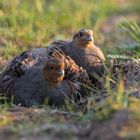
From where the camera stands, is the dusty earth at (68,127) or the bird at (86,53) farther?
the bird at (86,53)

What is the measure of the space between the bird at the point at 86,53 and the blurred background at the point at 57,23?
0.64 meters

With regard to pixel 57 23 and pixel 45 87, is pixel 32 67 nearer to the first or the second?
pixel 45 87

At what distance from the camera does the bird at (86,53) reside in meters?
6.34

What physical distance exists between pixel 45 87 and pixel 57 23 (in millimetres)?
3905

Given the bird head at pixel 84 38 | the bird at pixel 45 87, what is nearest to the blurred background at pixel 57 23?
the bird head at pixel 84 38

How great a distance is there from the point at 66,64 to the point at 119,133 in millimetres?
1942

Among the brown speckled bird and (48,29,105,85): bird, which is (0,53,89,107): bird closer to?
the brown speckled bird

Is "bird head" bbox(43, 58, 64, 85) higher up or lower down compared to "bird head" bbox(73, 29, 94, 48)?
lower down

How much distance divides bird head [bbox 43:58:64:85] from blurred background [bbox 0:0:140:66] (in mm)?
1492

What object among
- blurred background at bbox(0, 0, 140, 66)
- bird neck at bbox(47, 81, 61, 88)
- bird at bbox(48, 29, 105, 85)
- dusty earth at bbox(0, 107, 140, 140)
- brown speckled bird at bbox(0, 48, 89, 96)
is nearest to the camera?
dusty earth at bbox(0, 107, 140, 140)

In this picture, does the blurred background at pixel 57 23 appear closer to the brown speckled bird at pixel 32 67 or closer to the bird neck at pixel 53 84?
the brown speckled bird at pixel 32 67

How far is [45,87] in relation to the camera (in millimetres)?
5789

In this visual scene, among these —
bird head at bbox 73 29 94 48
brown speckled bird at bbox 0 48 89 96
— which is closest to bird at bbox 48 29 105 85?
bird head at bbox 73 29 94 48

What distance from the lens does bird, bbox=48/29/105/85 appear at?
6.34m
